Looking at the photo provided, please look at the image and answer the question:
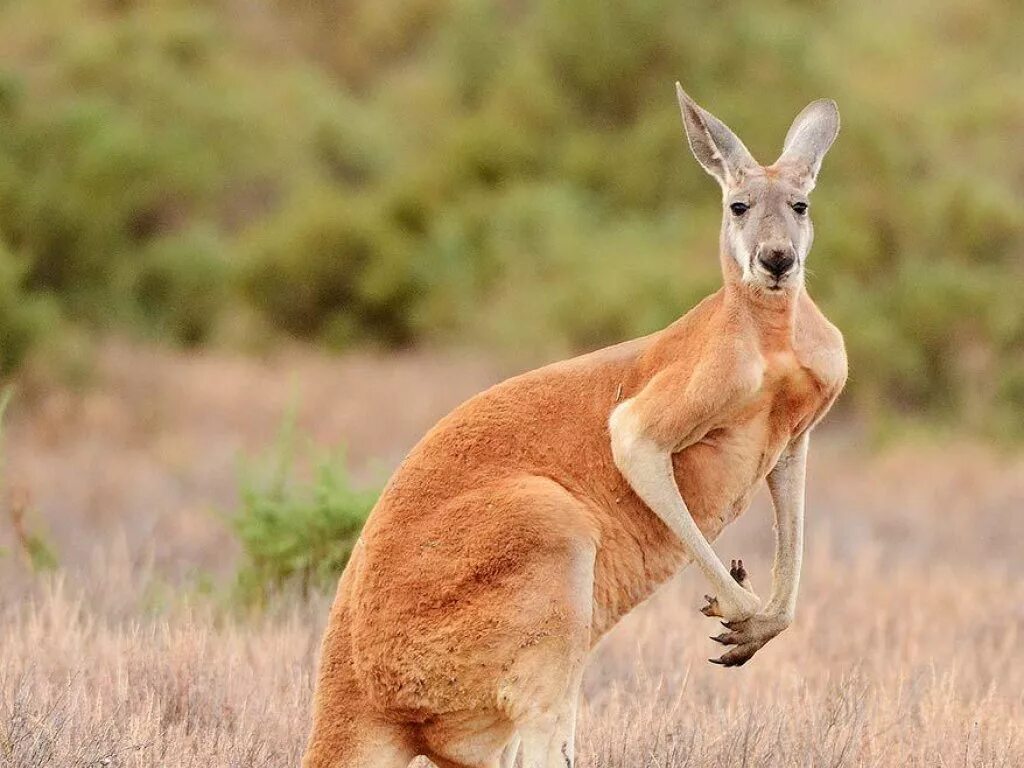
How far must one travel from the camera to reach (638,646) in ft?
18.8

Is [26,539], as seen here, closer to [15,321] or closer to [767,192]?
[767,192]

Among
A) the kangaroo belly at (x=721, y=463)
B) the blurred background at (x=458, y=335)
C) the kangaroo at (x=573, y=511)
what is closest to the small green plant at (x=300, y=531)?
the blurred background at (x=458, y=335)

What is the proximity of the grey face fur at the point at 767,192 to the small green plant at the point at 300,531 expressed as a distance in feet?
9.76

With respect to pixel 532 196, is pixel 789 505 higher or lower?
lower

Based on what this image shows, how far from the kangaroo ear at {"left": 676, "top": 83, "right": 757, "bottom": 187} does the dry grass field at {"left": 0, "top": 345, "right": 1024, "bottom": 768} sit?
1.52 metres

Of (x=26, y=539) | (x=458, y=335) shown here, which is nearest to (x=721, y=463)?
(x=26, y=539)

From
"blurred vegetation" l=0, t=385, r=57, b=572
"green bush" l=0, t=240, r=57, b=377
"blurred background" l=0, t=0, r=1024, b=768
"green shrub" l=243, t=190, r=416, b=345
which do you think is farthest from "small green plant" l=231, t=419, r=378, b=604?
"green shrub" l=243, t=190, r=416, b=345

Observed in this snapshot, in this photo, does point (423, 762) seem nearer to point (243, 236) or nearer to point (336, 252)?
point (336, 252)

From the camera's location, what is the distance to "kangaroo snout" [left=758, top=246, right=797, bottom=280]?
13.8 ft

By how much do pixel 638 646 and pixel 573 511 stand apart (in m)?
1.73

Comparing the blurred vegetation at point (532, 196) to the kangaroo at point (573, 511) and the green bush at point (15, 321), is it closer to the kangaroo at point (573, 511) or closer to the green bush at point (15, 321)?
the green bush at point (15, 321)

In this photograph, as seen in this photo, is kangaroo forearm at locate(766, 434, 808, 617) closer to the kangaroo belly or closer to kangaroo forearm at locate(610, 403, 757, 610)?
the kangaroo belly

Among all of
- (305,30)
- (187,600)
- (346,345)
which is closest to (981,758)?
(187,600)

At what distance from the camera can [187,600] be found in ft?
21.1
